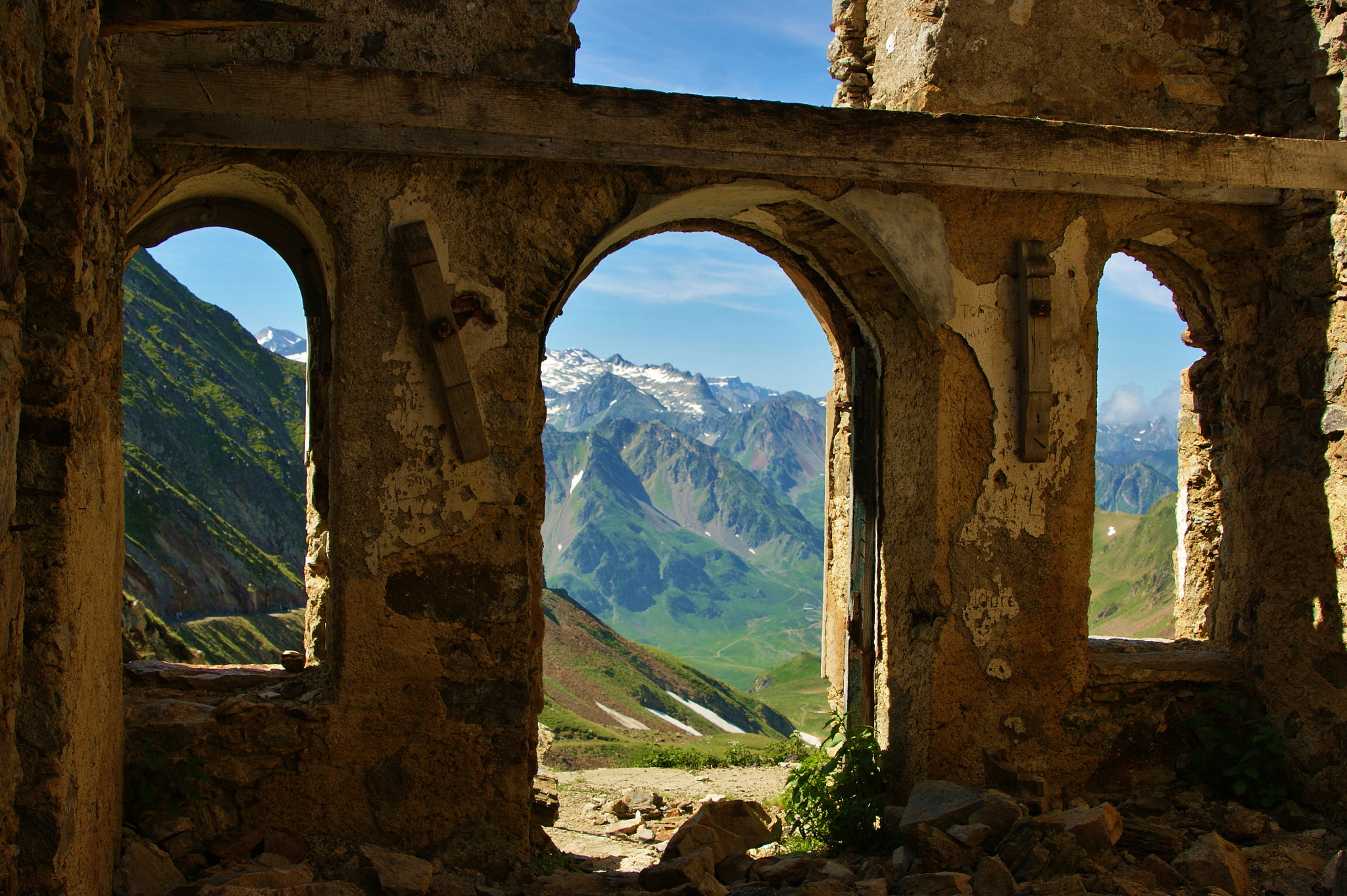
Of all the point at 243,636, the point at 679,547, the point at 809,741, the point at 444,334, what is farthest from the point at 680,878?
the point at 679,547

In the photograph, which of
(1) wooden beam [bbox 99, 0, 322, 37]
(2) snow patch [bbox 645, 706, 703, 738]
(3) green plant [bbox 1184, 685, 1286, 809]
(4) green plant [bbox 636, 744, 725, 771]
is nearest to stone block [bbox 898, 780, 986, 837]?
(3) green plant [bbox 1184, 685, 1286, 809]

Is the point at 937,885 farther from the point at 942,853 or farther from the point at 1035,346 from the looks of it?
the point at 1035,346

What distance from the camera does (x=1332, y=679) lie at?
4320 millimetres

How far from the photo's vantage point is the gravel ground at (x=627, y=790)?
16.0ft

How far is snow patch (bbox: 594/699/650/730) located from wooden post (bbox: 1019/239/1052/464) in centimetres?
→ 1419

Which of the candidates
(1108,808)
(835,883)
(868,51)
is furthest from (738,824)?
(868,51)

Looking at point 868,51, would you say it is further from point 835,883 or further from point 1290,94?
point 835,883

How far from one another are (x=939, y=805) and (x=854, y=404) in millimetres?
1955

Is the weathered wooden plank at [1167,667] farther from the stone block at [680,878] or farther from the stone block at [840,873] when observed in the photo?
the stone block at [680,878]

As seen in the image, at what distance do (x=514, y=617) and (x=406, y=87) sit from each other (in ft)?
6.66

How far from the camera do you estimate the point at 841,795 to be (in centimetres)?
439

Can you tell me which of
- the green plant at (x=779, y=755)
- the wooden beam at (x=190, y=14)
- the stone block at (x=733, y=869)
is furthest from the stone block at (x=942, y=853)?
the green plant at (x=779, y=755)

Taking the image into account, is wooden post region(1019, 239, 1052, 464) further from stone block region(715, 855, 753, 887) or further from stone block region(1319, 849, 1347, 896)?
stone block region(715, 855, 753, 887)

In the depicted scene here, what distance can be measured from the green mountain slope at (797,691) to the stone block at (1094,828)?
22.4 metres
